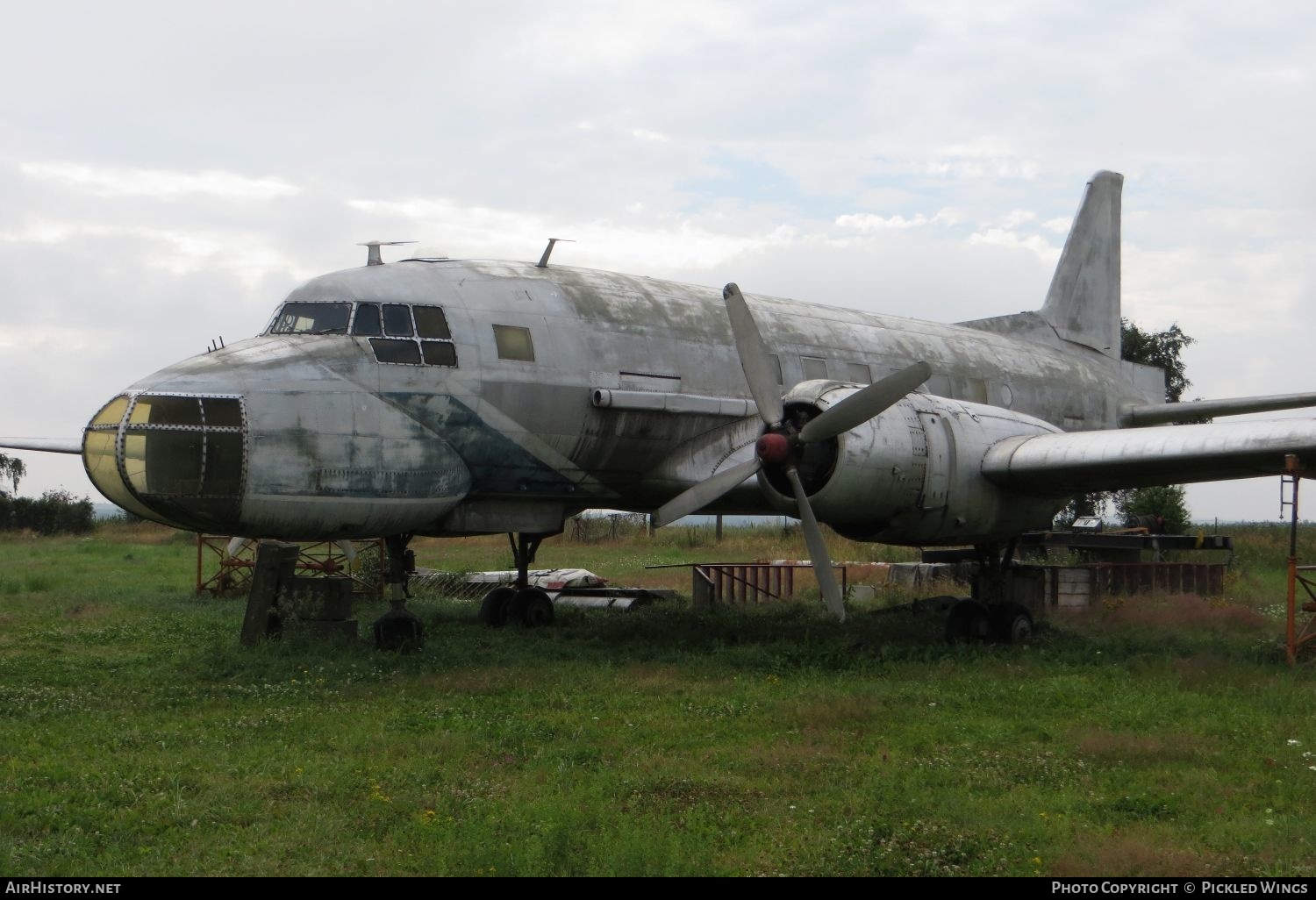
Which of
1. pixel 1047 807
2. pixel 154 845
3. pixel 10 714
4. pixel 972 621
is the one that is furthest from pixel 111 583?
pixel 1047 807

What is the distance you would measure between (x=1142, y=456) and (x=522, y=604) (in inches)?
330

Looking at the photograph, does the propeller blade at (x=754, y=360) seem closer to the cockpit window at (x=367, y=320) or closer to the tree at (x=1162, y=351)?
the cockpit window at (x=367, y=320)

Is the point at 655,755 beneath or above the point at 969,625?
beneath

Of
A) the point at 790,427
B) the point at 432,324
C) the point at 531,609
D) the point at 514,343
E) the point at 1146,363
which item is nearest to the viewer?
the point at 790,427

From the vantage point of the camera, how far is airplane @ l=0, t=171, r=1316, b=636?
11906 millimetres

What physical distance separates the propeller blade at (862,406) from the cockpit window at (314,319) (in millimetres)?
5125

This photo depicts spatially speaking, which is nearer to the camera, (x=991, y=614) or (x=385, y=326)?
(x=385, y=326)

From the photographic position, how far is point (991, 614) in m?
15.0

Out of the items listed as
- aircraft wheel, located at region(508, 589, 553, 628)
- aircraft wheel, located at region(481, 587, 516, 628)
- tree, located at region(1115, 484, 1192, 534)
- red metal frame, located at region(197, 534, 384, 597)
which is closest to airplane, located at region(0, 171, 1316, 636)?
aircraft wheel, located at region(508, 589, 553, 628)

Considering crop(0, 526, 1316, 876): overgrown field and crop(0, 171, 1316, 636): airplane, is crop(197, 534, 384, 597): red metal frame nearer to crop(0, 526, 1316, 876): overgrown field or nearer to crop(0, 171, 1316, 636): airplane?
crop(0, 526, 1316, 876): overgrown field

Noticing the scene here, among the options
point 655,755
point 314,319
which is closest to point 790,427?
point 314,319

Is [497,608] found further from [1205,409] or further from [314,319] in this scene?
[1205,409]

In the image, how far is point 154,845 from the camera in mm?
6465

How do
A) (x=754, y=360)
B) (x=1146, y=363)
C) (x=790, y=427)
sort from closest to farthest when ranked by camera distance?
(x=790, y=427) < (x=754, y=360) < (x=1146, y=363)
